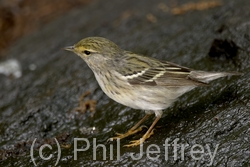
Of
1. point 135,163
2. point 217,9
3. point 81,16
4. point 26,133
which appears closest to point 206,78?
point 135,163

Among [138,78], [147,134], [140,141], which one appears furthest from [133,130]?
[138,78]

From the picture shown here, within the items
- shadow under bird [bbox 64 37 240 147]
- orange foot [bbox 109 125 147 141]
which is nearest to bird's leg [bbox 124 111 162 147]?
shadow under bird [bbox 64 37 240 147]

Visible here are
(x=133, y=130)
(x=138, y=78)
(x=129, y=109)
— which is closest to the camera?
(x=138, y=78)

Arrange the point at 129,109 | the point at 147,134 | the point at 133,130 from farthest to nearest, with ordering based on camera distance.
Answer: the point at 129,109
the point at 133,130
the point at 147,134

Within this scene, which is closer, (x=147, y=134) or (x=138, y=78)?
(x=147, y=134)

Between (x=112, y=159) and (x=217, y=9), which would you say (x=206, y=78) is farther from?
(x=217, y=9)

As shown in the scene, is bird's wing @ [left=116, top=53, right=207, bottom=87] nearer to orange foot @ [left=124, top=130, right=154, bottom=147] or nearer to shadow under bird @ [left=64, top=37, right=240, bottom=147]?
shadow under bird @ [left=64, top=37, right=240, bottom=147]

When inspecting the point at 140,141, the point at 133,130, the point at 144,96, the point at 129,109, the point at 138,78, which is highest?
the point at 138,78

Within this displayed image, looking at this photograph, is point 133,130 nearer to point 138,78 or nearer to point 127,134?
point 127,134
